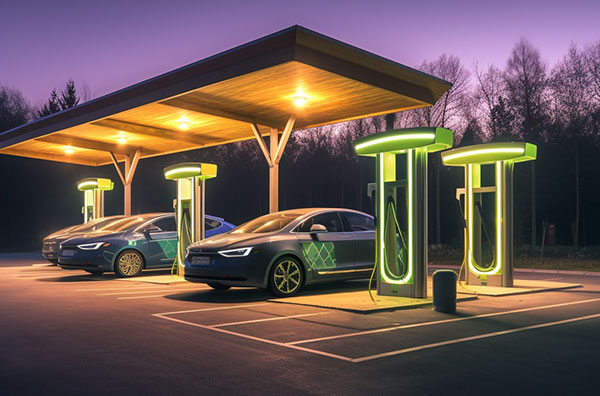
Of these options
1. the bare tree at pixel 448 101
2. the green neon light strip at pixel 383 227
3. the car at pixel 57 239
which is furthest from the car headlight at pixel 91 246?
the bare tree at pixel 448 101

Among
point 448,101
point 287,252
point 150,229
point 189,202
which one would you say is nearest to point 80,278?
point 150,229

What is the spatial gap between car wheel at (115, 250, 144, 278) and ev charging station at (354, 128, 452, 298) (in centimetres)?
715

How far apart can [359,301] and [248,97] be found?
6.21 m

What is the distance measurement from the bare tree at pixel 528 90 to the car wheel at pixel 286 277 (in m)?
26.7

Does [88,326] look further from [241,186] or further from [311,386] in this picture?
[241,186]

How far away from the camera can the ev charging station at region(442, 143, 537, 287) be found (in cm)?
1234

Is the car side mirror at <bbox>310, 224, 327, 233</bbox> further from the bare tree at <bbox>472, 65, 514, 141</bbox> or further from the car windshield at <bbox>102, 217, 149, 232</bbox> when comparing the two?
the bare tree at <bbox>472, 65, 514, 141</bbox>

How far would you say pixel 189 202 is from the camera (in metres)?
15.1

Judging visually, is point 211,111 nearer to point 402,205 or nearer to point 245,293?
point 245,293

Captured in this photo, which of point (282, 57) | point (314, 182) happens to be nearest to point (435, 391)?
point (282, 57)

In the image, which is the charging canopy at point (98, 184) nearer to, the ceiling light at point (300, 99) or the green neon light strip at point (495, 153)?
the ceiling light at point (300, 99)

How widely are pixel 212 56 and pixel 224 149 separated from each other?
43.4 meters

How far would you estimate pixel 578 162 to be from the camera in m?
34.8

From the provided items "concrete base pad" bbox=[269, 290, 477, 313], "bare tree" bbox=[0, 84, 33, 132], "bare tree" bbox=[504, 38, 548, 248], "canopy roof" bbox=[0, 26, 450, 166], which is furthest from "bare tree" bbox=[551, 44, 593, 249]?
"bare tree" bbox=[0, 84, 33, 132]
